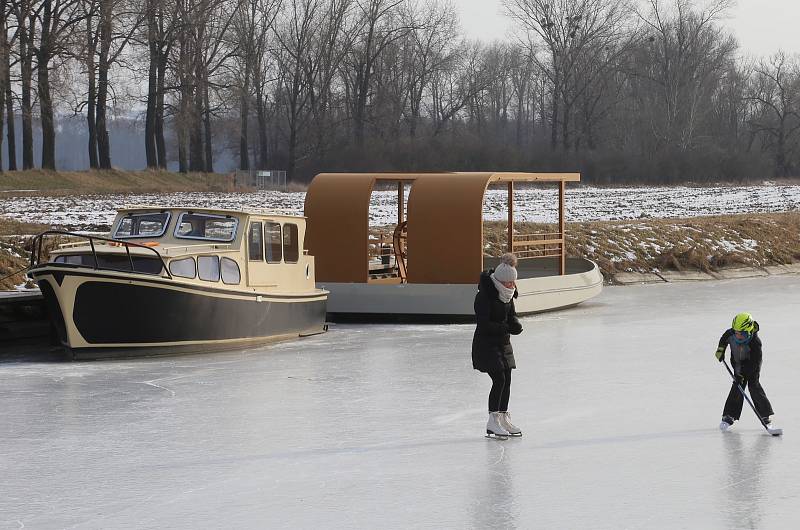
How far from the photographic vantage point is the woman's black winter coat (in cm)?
998

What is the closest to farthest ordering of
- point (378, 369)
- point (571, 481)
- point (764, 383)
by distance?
point (571, 481)
point (764, 383)
point (378, 369)

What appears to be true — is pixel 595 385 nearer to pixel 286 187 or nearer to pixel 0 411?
pixel 0 411

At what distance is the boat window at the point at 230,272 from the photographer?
16.7m

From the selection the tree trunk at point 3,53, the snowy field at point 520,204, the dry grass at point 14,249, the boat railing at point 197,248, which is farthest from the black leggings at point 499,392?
the tree trunk at point 3,53

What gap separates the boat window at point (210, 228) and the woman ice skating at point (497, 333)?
786cm

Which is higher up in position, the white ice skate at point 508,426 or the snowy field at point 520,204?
the snowy field at point 520,204

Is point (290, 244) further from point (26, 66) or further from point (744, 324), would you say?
point (26, 66)

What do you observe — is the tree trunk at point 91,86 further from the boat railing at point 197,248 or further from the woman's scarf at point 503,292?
the woman's scarf at point 503,292

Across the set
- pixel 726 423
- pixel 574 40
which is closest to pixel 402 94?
pixel 574 40

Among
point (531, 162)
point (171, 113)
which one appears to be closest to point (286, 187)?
point (171, 113)

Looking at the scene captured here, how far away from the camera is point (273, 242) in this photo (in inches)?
722

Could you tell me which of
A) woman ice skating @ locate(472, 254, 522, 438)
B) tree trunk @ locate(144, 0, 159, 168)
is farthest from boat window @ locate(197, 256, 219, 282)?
tree trunk @ locate(144, 0, 159, 168)

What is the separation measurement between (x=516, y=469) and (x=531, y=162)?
229ft

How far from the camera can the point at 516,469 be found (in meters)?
9.00
